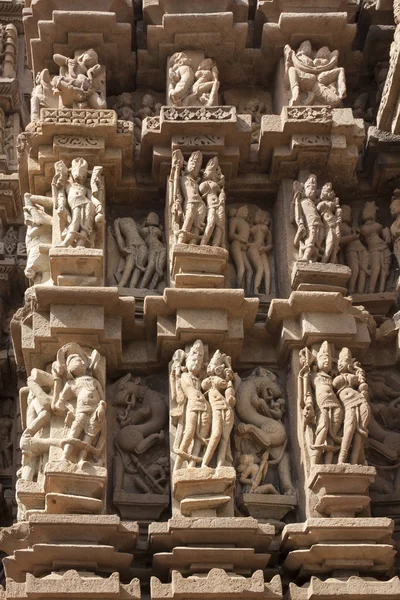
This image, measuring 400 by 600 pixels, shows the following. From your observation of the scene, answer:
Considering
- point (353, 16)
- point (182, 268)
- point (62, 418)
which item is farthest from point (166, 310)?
point (353, 16)

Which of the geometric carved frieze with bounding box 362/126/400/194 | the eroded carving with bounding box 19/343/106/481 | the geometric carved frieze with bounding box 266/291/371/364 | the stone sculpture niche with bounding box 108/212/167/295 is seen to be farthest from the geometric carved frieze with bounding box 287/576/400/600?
the geometric carved frieze with bounding box 362/126/400/194

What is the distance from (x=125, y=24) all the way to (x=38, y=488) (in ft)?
14.6

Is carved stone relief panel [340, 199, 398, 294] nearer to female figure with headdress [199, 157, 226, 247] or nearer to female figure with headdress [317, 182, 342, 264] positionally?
female figure with headdress [317, 182, 342, 264]

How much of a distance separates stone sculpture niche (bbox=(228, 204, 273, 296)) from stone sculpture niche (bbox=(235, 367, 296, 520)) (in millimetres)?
871

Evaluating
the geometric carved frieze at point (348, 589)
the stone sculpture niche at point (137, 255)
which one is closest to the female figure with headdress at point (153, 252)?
the stone sculpture niche at point (137, 255)

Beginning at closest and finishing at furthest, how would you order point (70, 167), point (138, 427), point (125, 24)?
point (138, 427) → point (70, 167) → point (125, 24)

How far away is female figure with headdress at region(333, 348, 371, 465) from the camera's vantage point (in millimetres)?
10719

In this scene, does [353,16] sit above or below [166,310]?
above

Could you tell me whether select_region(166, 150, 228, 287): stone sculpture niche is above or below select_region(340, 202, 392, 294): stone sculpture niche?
above

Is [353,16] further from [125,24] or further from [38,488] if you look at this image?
[38,488]

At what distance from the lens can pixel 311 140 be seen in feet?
39.9

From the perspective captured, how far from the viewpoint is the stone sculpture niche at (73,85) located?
1238 centimetres

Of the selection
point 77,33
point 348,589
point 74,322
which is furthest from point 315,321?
point 77,33

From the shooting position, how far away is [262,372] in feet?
37.5
